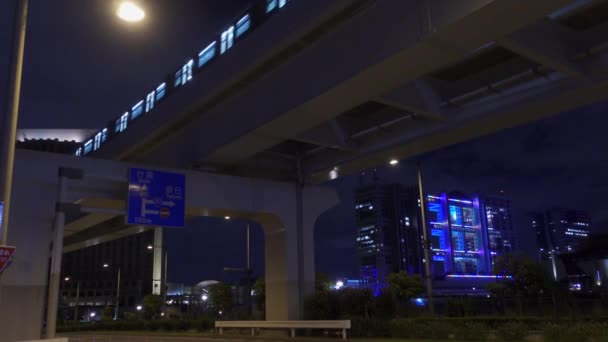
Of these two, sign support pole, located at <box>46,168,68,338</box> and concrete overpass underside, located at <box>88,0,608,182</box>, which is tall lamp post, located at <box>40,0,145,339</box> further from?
sign support pole, located at <box>46,168,68,338</box>

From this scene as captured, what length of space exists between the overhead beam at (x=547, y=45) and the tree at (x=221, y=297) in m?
33.9

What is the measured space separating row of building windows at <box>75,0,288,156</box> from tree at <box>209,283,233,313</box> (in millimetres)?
17587

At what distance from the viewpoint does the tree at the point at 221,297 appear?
43188 millimetres

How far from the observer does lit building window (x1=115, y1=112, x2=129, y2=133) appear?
27.2 metres

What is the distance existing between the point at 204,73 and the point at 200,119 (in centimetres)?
207

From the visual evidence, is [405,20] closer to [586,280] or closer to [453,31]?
[453,31]

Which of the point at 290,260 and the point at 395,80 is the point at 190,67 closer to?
the point at 290,260

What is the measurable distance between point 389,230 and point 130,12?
18397 centimetres

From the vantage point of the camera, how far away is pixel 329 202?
25375 millimetres

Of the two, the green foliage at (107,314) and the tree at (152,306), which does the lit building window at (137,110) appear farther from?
the green foliage at (107,314)

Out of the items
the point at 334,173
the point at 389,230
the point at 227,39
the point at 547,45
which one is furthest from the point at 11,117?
the point at 389,230

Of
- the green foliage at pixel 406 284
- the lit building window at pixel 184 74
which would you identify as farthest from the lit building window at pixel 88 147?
the green foliage at pixel 406 284

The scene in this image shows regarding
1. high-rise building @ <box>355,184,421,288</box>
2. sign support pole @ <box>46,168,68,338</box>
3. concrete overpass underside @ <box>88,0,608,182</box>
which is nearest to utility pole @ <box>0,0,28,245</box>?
sign support pole @ <box>46,168,68,338</box>

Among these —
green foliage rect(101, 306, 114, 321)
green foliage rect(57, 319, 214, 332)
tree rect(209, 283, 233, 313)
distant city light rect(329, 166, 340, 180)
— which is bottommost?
green foliage rect(57, 319, 214, 332)
